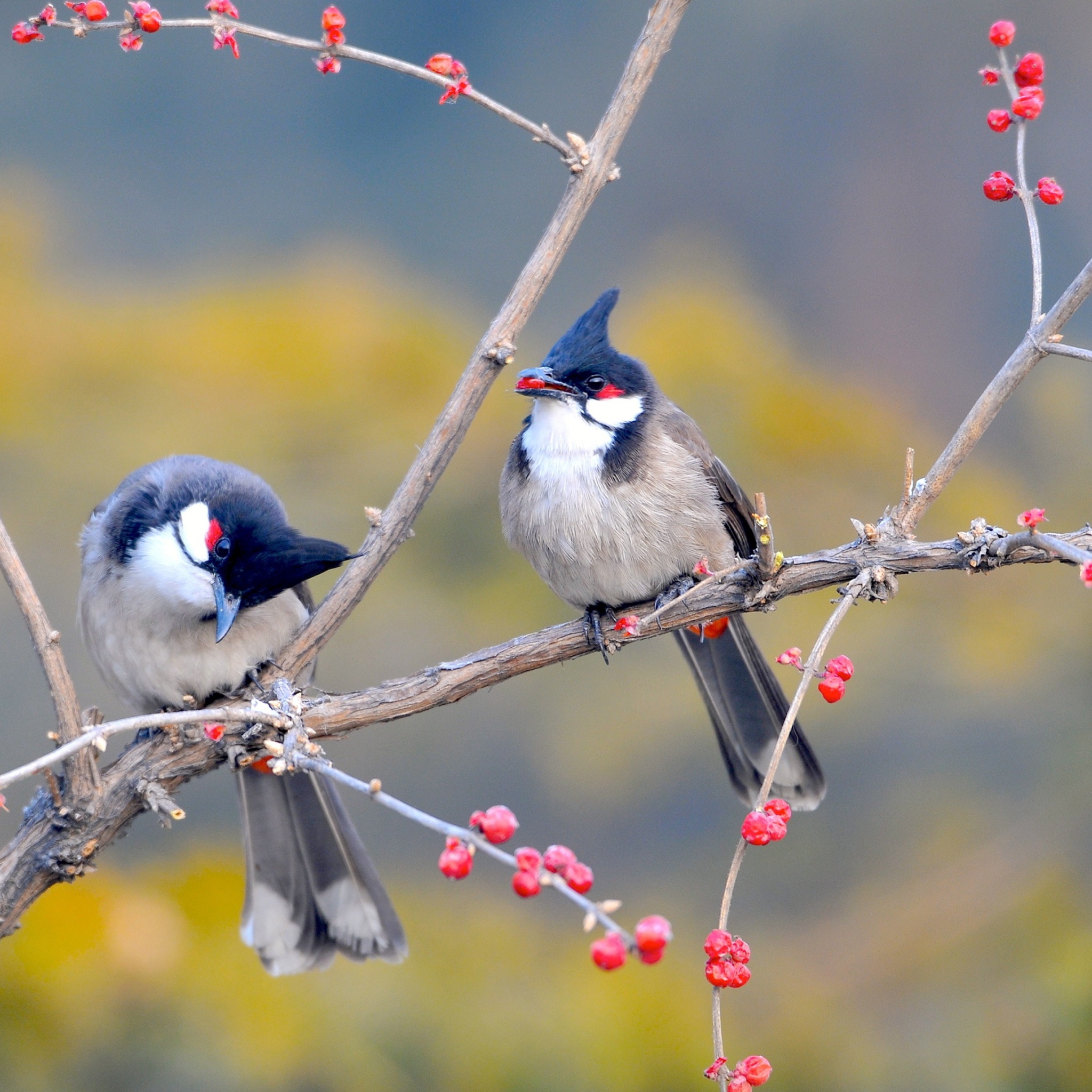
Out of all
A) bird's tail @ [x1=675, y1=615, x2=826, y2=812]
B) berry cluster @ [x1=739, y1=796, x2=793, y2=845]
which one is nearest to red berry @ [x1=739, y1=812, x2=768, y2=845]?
berry cluster @ [x1=739, y1=796, x2=793, y2=845]

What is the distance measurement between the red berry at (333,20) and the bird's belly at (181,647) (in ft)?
2.95

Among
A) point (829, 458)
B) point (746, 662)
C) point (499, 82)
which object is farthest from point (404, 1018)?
point (499, 82)

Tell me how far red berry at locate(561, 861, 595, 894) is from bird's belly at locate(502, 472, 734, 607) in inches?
36.6

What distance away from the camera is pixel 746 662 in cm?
213

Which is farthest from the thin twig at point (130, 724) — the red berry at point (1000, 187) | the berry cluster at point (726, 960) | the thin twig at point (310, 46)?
the red berry at point (1000, 187)

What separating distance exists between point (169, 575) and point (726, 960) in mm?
1080

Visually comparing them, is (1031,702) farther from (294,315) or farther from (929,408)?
(294,315)

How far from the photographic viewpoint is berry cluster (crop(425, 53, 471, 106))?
1.40 m

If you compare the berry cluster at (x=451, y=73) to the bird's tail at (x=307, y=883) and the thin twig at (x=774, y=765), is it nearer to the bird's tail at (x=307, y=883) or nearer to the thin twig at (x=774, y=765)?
the thin twig at (x=774, y=765)

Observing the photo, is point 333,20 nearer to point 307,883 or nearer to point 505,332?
point 505,332

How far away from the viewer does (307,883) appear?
6.74ft

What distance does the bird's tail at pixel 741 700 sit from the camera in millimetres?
2111

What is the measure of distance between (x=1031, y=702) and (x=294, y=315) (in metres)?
2.05

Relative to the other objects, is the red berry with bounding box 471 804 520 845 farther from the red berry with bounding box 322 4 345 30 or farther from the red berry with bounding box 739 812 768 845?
the red berry with bounding box 322 4 345 30
